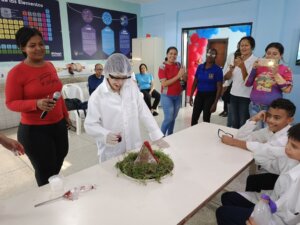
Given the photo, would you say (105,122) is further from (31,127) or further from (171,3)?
(171,3)

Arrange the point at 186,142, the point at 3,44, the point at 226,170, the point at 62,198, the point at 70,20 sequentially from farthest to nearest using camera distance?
the point at 70,20 → the point at 3,44 → the point at 186,142 → the point at 226,170 → the point at 62,198

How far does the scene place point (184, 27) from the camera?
539 cm

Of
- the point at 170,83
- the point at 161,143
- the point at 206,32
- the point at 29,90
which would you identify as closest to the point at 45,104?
the point at 29,90

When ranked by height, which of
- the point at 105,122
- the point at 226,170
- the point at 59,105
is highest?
the point at 59,105

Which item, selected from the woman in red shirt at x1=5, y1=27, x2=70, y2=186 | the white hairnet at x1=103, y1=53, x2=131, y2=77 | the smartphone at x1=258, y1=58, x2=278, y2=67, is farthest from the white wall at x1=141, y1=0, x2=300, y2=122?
the woman in red shirt at x1=5, y1=27, x2=70, y2=186

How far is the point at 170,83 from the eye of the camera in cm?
288

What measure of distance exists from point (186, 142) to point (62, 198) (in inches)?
39.0

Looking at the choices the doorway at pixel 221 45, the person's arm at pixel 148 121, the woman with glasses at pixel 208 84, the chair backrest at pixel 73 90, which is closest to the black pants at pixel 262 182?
the person's arm at pixel 148 121

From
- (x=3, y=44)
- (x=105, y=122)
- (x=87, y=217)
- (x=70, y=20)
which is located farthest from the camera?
(x=70, y=20)

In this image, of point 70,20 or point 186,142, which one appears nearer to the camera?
point 186,142

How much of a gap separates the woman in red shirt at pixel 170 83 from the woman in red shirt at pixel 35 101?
165cm

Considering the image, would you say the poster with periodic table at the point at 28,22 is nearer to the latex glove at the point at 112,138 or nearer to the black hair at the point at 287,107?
the latex glove at the point at 112,138

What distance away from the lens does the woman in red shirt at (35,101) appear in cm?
140

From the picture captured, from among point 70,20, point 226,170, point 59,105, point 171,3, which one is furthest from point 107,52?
point 226,170
